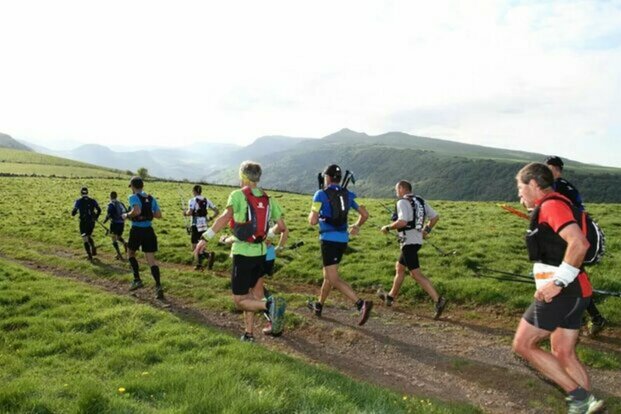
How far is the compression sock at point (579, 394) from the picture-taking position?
17.7ft

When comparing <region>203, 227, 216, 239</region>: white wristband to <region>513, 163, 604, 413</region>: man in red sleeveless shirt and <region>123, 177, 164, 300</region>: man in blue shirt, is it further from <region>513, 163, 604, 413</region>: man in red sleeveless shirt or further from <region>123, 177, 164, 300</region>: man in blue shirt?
<region>123, 177, 164, 300</region>: man in blue shirt

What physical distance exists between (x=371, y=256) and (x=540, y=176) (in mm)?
11594

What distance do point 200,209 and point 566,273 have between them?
43.7ft

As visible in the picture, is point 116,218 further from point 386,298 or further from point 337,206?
point 337,206

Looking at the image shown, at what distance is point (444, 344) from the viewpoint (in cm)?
915

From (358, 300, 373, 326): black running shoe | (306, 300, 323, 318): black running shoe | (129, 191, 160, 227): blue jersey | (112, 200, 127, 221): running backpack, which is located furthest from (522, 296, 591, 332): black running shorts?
(112, 200, 127, 221): running backpack

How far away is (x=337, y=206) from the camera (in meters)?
9.88

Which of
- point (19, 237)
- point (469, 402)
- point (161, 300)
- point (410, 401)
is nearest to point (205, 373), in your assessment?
point (410, 401)

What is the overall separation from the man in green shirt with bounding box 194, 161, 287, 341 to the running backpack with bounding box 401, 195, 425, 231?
12.8ft

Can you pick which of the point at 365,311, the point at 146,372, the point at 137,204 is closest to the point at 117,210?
the point at 137,204

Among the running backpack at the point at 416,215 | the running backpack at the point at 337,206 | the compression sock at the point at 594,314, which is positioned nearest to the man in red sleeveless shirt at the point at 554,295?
the compression sock at the point at 594,314

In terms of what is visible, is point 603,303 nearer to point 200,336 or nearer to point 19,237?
point 200,336

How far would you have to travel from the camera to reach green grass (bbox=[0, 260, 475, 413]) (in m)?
5.51

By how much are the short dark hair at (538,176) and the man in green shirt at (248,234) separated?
421 cm
